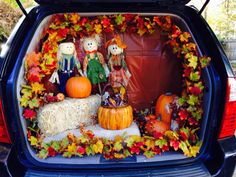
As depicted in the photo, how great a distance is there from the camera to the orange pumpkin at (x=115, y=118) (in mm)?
2871

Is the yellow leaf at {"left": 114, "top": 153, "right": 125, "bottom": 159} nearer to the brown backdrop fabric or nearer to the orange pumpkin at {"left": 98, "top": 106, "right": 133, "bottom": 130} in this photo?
the orange pumpkin at {"left": 98, "top": 106, "right": 133, "bottom": 130}

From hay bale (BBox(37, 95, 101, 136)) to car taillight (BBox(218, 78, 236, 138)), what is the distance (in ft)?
4.61

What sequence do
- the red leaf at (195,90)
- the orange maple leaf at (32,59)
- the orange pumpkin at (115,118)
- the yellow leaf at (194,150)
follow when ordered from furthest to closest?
the orange pumpkin at (115,118)
the orange maple leaf at (32,59)
the red leaf at (195,90)
the yellow leaf at (194,150)

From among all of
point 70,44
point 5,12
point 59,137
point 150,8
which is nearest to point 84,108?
point 59,137

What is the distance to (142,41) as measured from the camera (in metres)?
3.53

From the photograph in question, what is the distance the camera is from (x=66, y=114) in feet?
10.1

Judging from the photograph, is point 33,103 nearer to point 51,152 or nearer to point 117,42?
point 51,152

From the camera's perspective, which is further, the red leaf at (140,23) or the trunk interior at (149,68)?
the trunk interior at (149,68)

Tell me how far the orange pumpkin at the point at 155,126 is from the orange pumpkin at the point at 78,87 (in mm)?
740

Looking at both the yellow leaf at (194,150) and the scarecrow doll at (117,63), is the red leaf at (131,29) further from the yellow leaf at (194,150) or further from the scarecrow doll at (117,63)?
the yellow leaf at (194,150)

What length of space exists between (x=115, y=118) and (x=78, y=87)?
0.61 metres

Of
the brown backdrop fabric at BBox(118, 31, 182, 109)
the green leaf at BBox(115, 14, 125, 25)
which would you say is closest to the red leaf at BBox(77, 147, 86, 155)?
the brown backdrop fabric at BBox(118, 31, 182, 109)

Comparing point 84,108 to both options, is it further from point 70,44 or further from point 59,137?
point 70,44

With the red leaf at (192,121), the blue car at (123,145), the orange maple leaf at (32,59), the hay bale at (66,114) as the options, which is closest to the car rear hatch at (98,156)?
the blue car at (123,145)
